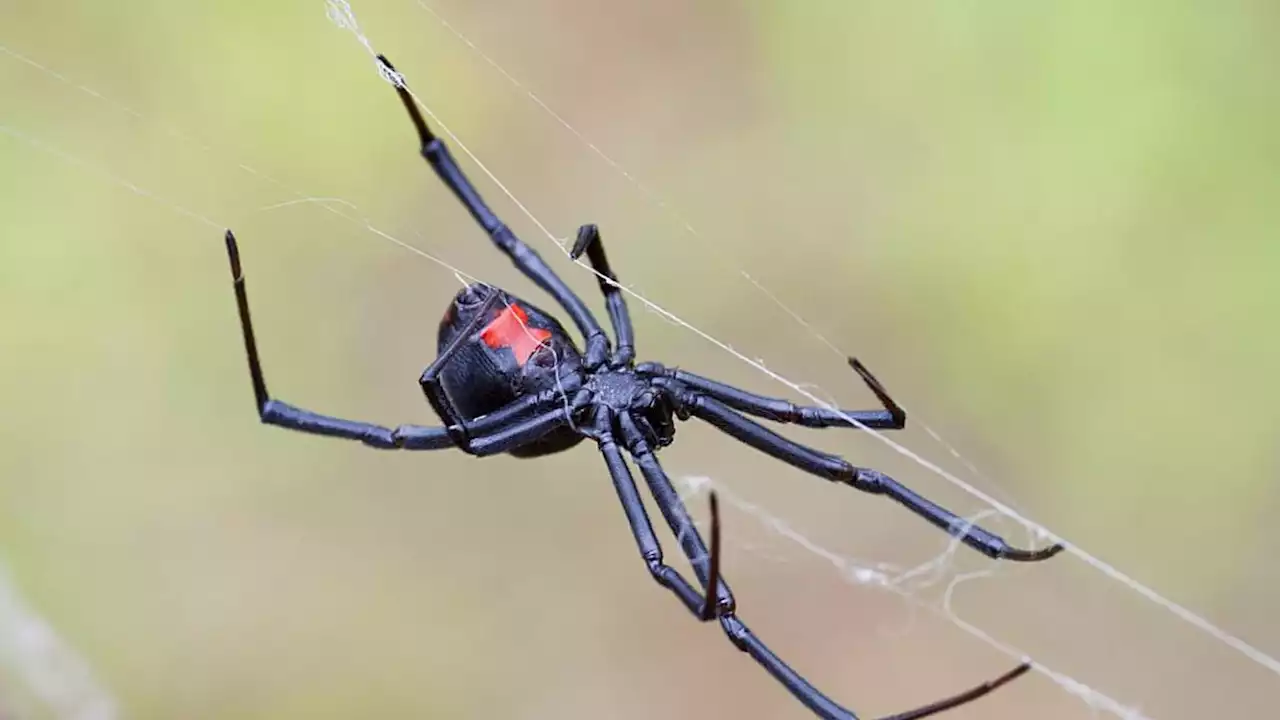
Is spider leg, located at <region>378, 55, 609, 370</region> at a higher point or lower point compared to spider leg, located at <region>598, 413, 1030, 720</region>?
higher

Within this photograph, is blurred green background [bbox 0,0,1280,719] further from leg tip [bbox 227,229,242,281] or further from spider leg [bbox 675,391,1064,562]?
leg tip [bbox 227,229,242,281]

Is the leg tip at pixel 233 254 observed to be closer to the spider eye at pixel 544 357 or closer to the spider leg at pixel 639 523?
the spider eye at pixel 544 357

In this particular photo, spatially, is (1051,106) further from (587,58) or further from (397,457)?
(397,457)

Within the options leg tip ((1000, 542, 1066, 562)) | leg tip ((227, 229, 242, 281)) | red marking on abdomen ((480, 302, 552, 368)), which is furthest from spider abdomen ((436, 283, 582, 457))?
leg tip ((1000, 542, 1066, 562))

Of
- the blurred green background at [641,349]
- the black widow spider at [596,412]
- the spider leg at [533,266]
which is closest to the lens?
the black widow spider at [596,412]

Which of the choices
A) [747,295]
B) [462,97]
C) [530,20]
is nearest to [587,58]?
[530,20]

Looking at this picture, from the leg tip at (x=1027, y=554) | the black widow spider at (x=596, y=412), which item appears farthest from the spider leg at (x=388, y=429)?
the leg tip at (x=1027, y=554)
